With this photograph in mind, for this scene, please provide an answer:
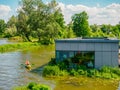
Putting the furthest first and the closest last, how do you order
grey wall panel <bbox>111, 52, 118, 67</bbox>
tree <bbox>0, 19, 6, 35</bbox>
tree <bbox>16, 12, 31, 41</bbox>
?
tree <bbox>0, 19, 6, 35</bbox>, tree <bbox>16, 12, 31, 41</bbox>, grey wall panel <bbox>111, 52, 118, 67</bbox>

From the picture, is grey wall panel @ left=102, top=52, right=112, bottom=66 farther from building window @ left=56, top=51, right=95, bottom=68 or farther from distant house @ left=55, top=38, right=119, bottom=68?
building window @ left=56, top=51, right=95, bottom=68

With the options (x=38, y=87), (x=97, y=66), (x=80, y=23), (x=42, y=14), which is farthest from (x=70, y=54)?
(x=80, y=23)

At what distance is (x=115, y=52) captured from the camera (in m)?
30.8

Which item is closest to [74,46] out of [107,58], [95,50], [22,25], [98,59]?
[95,50]

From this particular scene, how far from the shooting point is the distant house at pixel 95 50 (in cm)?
3077

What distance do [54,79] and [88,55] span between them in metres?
5.31

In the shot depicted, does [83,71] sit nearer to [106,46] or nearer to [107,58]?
[107,58]

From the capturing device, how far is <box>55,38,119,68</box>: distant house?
30.8 m

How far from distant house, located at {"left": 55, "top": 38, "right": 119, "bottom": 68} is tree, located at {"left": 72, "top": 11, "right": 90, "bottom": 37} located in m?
70.8

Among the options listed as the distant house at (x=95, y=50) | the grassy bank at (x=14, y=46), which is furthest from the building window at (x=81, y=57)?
the grassy bank at (x=14, y=46)

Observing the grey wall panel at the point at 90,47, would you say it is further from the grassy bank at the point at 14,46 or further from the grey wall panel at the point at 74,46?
the grassy bank at the point at 14,46

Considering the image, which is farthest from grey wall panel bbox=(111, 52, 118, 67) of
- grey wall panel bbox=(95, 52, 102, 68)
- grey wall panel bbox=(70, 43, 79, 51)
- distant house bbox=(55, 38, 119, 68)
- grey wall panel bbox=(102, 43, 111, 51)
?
grey wall panel bbox=(70, 43, 79, 51)

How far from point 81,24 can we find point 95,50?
2905 inches

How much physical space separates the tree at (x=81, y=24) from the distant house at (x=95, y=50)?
70753 mm
